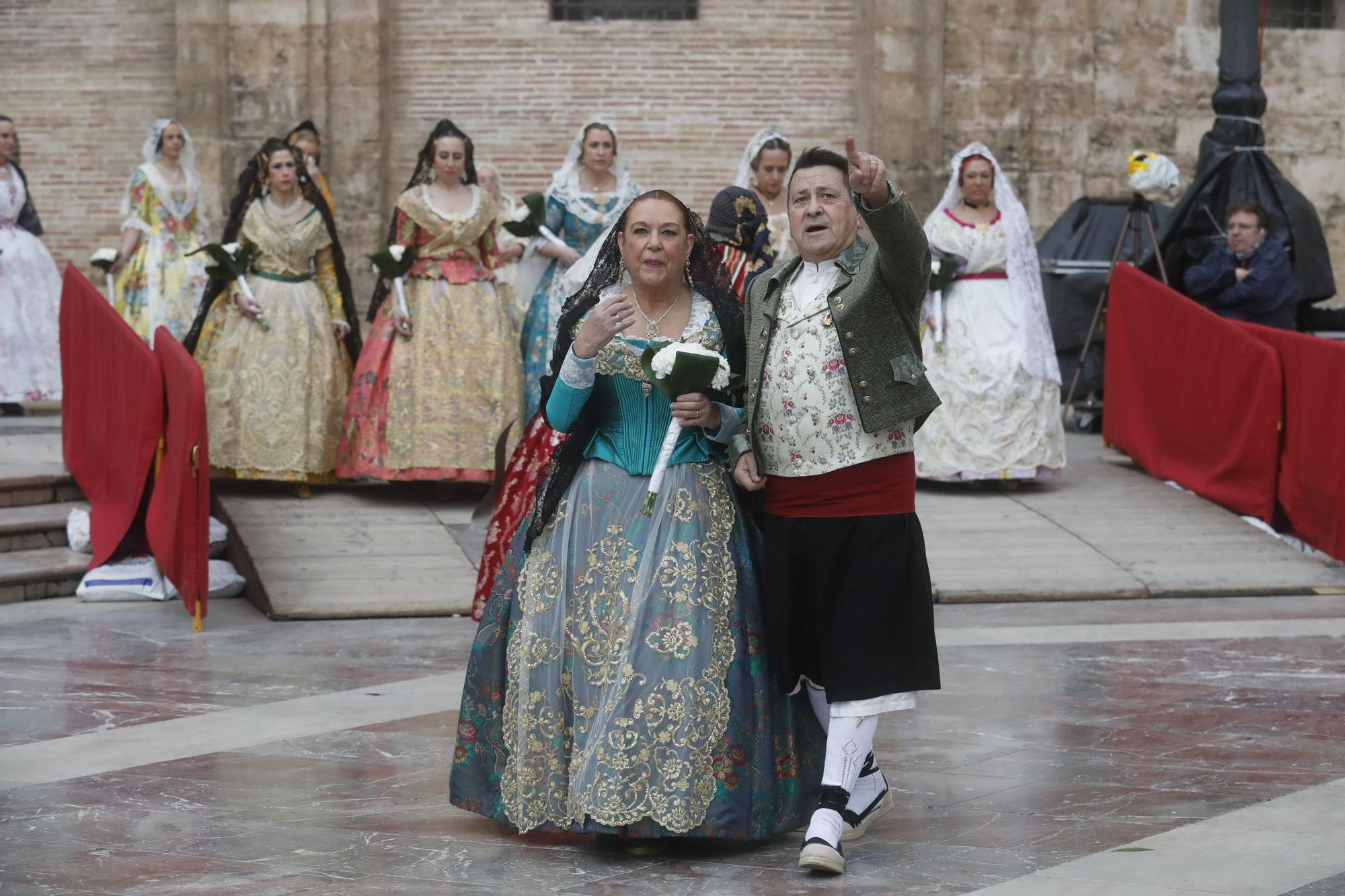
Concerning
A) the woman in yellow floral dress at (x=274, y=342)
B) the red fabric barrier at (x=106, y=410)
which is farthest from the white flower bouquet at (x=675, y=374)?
the woman in yellow floral dress at (x=274, y=342)

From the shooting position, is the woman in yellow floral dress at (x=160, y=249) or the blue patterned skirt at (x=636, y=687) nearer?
the blue patterned skirt at (x=636, y=687)

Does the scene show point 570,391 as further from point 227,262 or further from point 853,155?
point 227,262

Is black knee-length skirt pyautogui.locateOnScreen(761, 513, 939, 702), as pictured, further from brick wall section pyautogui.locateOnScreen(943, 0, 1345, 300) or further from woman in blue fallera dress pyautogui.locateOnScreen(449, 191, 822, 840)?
brick wall section pyautogui.locateOnScreen(943, 0, 1345, 300)

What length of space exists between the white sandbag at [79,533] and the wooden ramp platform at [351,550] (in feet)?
2.19

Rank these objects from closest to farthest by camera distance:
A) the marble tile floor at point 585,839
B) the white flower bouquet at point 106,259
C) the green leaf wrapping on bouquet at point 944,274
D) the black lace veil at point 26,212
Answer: the marble tile floor at point 585,839 → the green leaf wrapping on bouquet at point 944,274 → the white flower bouquet at point 106,259 → the black lace veil at point 26,212

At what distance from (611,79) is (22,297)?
5.22 metres

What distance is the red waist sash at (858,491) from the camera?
4988 mm

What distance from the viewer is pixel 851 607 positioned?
495 centimetres

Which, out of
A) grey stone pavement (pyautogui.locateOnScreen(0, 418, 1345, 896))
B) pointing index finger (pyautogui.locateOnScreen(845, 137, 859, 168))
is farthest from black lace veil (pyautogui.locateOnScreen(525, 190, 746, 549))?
grey stone pavement (pyautogui.locateOnScreen(0, 418, 1345, 896))

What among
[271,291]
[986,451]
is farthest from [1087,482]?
[271,291]

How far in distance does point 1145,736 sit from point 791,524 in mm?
1934

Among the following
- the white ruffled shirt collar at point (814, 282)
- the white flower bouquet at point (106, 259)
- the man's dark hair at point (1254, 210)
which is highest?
the man's dark hair at point (1254, 210)

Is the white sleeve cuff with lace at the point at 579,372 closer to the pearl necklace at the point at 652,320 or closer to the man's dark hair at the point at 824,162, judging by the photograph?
the pearl necklace at the point at 652,320

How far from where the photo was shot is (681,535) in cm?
500
